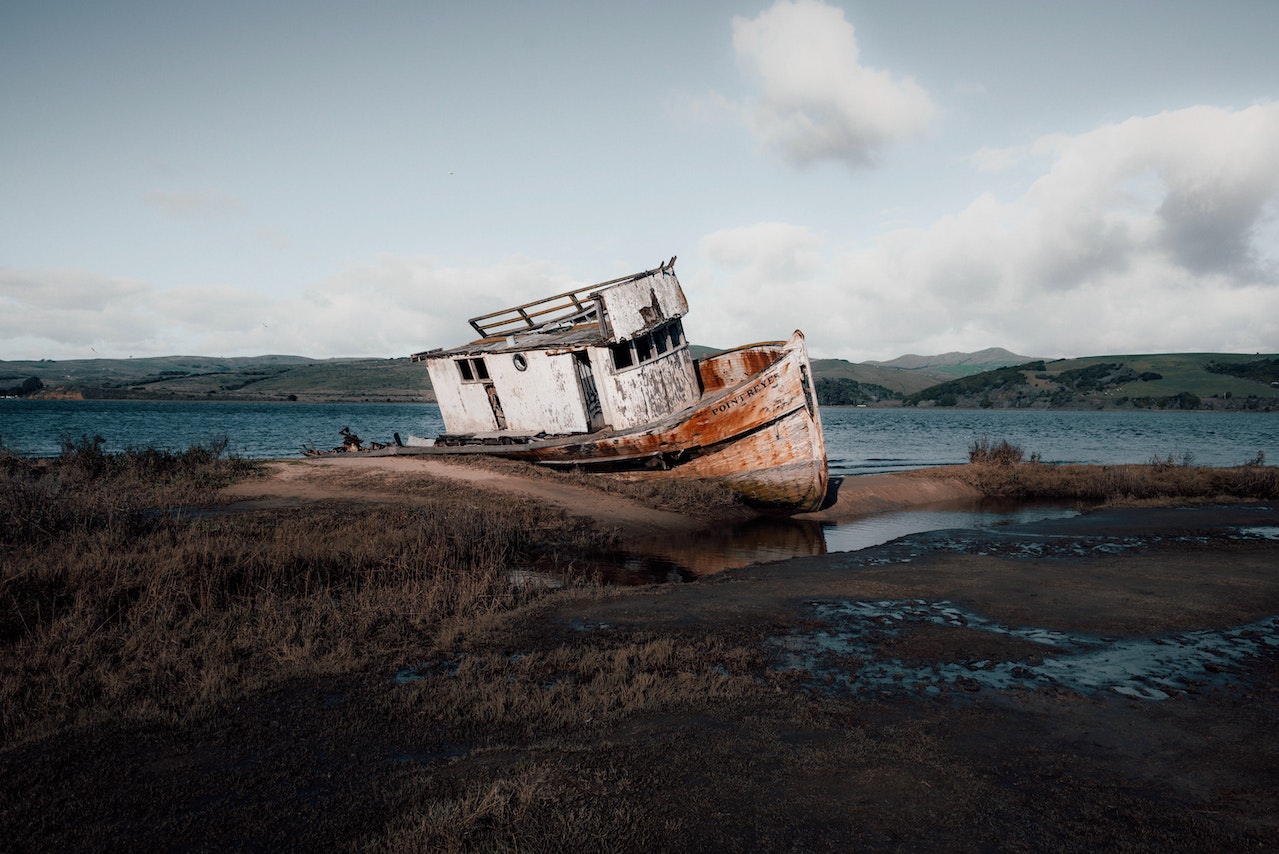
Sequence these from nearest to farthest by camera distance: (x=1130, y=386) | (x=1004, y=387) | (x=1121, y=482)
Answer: (x=1121, y=482), (x=1130, y=386), (x=1004, y=387)

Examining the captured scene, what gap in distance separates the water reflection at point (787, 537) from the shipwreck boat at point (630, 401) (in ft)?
5.24

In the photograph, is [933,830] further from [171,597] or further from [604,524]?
[604,524]

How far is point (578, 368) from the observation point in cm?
1772

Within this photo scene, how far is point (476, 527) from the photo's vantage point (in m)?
9.89

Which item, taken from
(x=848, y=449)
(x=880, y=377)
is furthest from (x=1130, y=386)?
(x=848, y=449)

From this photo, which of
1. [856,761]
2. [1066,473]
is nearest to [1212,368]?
[1066,473]

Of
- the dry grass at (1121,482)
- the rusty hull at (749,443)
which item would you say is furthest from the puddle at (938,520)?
the rusty hull at (749,443)

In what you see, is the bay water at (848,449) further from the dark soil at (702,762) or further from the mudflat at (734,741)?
the dark soil at (702,762)

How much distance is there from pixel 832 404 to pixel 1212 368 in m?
59.0

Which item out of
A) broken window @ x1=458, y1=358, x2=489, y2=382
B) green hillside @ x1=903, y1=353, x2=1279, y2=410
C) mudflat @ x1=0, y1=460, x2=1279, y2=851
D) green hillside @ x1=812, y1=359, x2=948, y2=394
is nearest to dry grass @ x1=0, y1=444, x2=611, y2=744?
mudflat @ x1=0, y1=460, x2=1279, y2=851

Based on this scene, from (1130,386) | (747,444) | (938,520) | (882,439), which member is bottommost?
(1130,386)

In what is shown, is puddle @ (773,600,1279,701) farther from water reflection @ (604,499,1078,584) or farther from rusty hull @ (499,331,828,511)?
rusty hull @ (499,331,828,511)

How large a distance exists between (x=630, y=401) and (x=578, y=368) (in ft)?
5.77

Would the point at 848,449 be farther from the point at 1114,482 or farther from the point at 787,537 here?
the point at 787,537
